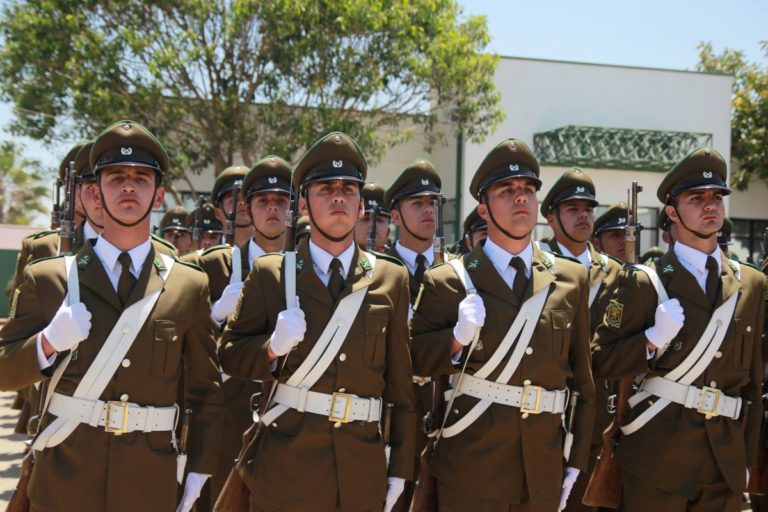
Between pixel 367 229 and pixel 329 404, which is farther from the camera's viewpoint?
pixel 367 229

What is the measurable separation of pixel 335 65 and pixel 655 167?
511 inches

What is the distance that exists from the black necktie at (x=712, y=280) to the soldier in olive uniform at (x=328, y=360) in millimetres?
1865

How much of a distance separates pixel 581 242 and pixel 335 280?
9.94ft

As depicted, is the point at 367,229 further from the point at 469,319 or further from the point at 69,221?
the point at 469,319

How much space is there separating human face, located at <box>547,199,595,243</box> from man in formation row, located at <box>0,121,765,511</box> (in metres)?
1.44

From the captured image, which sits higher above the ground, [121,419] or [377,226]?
[377,226]

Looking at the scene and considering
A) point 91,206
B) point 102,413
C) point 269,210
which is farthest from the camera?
point 269,210

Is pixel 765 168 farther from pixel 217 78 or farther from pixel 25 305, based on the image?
pixel 25 305

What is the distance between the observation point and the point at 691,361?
475cm

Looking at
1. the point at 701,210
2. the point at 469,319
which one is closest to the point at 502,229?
the point at 469,319

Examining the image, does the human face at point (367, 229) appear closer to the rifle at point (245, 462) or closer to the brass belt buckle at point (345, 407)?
the rifle at point (245, 462)

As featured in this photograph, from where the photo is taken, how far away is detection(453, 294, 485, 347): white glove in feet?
13.6

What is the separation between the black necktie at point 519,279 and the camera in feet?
14.7

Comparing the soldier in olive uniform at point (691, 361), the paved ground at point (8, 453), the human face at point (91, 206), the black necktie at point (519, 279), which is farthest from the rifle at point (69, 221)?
the paved ground at point (8, 453)
